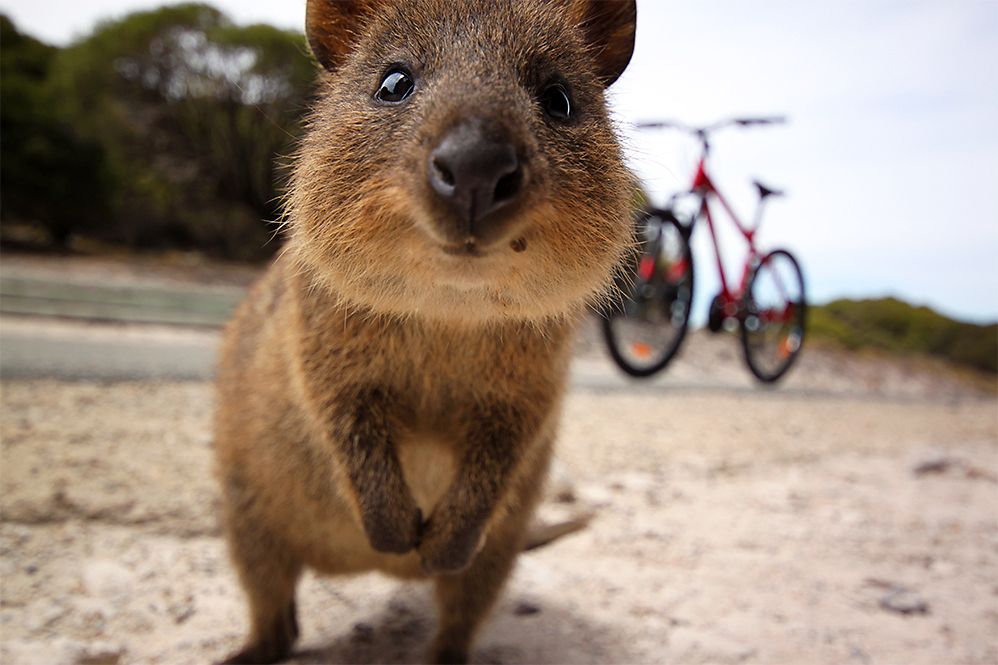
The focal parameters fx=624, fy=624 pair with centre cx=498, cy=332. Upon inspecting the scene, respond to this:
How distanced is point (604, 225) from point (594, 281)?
0.53 feet

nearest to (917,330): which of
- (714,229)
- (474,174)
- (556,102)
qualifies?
(714,229)

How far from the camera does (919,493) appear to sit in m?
4.72

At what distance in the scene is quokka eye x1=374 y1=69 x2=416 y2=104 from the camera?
5.77 ft

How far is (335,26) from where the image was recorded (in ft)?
6.68

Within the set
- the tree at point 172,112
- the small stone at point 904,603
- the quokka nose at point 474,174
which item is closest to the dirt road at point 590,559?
the small stone at point 904,603

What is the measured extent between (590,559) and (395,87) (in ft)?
9.79

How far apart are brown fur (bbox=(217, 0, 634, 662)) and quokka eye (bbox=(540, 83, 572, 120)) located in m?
0.03

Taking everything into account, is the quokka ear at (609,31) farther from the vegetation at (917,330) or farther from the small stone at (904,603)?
the vegetation at (917,330)

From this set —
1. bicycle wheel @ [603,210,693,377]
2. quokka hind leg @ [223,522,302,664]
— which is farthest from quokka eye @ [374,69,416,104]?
quokka hind leg @ [223,522,302,664]

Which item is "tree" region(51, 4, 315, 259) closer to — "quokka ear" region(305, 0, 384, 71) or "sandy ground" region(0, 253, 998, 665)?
"sandy ground" region(0, 253, 998, 665)

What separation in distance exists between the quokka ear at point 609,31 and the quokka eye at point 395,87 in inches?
23.7

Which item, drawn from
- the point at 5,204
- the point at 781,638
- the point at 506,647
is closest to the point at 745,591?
the point at 781,638

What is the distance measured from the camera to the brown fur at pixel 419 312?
1.52m

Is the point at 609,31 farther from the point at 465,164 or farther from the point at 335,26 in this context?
the point at 465,164
